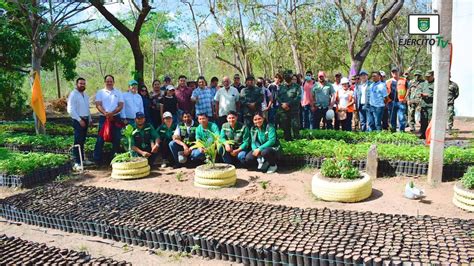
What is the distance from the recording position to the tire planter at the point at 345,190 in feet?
19.7

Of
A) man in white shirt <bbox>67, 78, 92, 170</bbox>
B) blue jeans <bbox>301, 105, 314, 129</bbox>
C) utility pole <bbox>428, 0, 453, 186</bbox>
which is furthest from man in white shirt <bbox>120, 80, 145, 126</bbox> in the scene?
utility pole <bbox>428, 0, 453, 186</bbox>

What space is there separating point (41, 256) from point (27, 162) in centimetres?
408

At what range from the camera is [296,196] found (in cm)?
661

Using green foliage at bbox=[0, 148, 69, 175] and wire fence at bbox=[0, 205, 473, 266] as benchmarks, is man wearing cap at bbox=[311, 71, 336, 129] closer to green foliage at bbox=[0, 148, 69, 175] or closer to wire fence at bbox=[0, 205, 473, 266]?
green foliage at bbox=[0, 148, 69, 175]

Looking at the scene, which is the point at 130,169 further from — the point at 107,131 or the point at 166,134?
the point at 107,131

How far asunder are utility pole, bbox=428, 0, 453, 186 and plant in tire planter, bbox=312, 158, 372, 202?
1.25 meters

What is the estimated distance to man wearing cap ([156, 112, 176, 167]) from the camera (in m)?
8.74

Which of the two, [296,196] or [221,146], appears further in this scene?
[221,146]

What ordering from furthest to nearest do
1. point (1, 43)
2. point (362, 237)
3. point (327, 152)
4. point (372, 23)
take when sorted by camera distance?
point (1, 43), point (372, 23), point (327, 152), point (362, 237)

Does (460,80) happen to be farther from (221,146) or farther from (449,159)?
(221,146)

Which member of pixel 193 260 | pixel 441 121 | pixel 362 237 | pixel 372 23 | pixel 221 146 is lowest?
pixel 193 260

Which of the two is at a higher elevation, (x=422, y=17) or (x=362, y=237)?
(x=422, y=17)

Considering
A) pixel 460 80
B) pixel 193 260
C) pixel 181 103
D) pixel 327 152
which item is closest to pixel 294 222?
pixel 193 260

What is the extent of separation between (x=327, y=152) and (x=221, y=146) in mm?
2042
